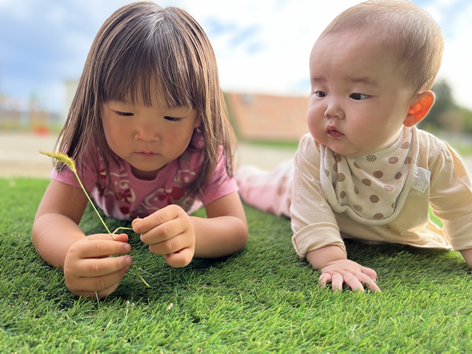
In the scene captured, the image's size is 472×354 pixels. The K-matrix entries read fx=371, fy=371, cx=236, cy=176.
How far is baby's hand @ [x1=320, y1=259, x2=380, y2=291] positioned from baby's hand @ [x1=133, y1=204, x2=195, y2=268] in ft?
1.35

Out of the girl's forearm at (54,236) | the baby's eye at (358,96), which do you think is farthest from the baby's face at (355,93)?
the girl's forearm at (54,236)

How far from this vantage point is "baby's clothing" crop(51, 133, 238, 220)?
4.52 feet

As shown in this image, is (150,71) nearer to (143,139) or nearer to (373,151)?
(143,139)

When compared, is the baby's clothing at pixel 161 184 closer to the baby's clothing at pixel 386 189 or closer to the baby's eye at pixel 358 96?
the baby's clothing at pixel 386 189

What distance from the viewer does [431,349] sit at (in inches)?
29.5

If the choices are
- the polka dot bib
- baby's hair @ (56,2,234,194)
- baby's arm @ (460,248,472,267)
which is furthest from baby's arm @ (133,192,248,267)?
baby's arm @ (460,248,472,267)

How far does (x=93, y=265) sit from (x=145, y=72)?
0.54 meters

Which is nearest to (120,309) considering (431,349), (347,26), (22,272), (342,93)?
(22,272)

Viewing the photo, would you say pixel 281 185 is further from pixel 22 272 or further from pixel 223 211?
pixel 22 272

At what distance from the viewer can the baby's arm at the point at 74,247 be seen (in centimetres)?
85

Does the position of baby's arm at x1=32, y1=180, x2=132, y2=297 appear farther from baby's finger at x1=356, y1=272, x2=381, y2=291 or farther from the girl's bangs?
baby's finger at x1=356, y1=272, x2=381, y2=291

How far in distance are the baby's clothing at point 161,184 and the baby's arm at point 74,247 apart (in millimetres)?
116

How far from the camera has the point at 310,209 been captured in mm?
1253

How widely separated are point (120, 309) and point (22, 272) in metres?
0.38
